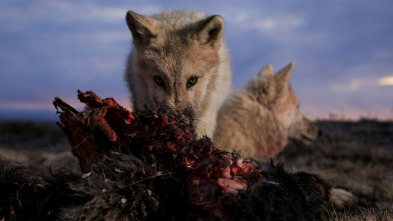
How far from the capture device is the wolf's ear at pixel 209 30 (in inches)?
132

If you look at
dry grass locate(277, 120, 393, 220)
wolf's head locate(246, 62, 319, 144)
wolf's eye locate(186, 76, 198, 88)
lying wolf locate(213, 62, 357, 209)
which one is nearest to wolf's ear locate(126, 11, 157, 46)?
wolf's eye locate(186, 76, 198, 88)

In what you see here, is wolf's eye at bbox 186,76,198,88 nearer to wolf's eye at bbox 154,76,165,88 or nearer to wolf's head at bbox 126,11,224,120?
wolf's head at bbox 126,11,224,120

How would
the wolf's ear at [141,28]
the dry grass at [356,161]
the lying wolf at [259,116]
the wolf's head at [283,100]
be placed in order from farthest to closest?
the wolf's head at [283,100]
the lying wolf at [259,116]
the dry grass at [356,161]
the wolf's ear at [141,28]

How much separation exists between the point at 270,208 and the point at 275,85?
4.16 metres

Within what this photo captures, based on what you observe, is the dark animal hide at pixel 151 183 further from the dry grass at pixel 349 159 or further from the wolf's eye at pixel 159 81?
the wolf's eye at pixel 159 81

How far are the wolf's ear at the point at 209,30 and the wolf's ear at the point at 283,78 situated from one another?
2052 millimetres

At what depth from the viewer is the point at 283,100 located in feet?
18.0

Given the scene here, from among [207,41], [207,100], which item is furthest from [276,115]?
[207,41]

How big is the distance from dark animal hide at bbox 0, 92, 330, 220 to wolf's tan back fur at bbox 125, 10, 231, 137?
111cm

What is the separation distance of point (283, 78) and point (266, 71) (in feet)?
2.87

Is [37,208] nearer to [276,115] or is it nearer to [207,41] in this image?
[207,41]

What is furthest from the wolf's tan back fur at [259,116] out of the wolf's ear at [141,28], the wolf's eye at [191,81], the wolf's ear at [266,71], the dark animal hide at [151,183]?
the dark animal hide at [151,183]

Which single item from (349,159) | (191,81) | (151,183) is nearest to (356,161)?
(349,159)

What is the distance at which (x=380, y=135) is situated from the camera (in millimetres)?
9188
